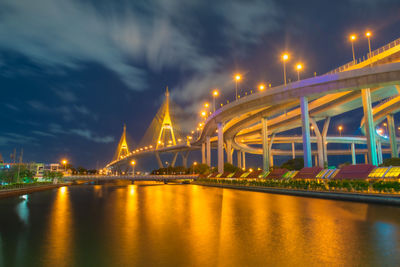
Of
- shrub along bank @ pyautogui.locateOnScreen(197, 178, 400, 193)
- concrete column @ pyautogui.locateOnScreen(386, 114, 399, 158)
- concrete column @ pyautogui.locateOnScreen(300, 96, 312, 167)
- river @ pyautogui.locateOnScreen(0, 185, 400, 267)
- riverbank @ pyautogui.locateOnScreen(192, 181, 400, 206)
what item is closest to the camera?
river @ pyautogui.locateOnScreen(0, 185, 400, 267)

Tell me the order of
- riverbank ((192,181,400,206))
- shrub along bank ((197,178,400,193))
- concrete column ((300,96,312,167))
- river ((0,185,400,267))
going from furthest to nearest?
concrete column ((300,96,312,167)), shrub along bank ((197,178,400,193)), riverbank ((192,181,400,206)), river ((0,185,400,267))

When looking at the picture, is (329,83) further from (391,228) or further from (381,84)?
(391,228)

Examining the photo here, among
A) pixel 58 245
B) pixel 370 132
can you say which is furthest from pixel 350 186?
pixel 58 245

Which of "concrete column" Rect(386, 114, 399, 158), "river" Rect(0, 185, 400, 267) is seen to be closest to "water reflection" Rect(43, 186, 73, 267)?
"river" Rect(0, 185, 400, 267)

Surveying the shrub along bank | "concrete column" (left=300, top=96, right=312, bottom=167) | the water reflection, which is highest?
"concrete column" (left=300, top=96, right=312, bottom=167)

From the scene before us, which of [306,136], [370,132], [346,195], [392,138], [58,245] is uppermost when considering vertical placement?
[392,138]

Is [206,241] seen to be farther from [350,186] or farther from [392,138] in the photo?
[392,138]

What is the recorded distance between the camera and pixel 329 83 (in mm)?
Answer: 32500

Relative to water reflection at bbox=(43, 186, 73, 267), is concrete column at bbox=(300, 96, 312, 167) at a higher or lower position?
higher

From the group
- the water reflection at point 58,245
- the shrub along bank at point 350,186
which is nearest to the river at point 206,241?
the water reflection at point 58,245

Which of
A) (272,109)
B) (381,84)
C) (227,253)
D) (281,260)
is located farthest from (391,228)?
(272,109)

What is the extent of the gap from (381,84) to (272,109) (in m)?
19.2

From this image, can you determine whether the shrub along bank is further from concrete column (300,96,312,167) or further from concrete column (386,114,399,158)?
concrete column (386,114,399,158)

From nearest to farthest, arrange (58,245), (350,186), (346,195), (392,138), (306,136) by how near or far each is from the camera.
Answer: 1. (58,245)
2. (346,195)
3. (350,186)
4. (306,136)
5. (392,138)
